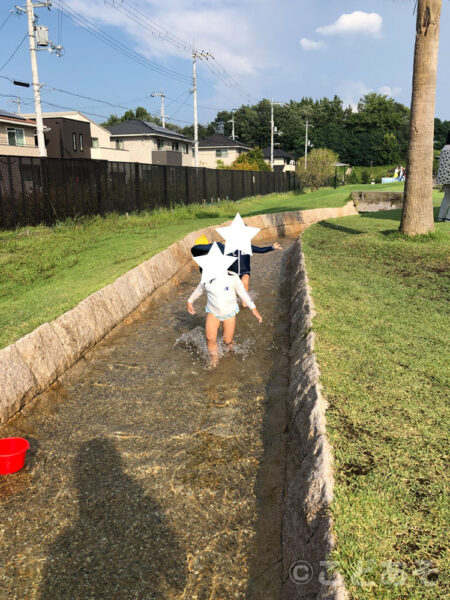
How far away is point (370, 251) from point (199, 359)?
6792mm

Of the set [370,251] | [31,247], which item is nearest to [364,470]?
[370,251]

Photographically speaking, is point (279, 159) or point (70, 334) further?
point (279, 159)

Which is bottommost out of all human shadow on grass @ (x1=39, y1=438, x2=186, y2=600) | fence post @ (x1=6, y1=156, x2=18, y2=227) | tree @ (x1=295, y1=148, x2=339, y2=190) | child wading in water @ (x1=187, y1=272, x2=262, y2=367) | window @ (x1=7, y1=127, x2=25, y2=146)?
human shadow on grass @ (x1=39, y1=438, x2=186, y2=600)

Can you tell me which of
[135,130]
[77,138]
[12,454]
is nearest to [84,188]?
[12,454]

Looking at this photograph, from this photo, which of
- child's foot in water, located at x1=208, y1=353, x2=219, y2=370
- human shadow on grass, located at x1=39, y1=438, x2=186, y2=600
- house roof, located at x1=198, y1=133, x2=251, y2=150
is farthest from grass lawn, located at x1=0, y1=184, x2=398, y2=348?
house roof, located at x1=198, y1=133, x2=251, y2=150

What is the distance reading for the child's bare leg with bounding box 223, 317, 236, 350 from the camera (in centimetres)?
626

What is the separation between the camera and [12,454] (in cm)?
371

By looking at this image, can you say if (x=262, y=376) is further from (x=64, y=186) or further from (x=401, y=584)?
(x=64, y=186)

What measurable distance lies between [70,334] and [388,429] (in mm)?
4052

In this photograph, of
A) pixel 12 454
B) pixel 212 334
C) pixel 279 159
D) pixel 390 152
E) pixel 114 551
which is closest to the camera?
pixel 114 551

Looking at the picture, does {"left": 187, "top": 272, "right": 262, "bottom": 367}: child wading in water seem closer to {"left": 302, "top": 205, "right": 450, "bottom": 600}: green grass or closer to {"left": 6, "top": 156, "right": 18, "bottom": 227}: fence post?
{"left": 302, "top": 205, "right": 450, "bottom": 600}: green grass

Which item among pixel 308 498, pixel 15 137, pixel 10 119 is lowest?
pixel 308 498

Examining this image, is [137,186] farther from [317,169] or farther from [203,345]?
[317,169]

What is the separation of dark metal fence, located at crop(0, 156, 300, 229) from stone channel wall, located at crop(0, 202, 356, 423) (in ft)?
17.0
